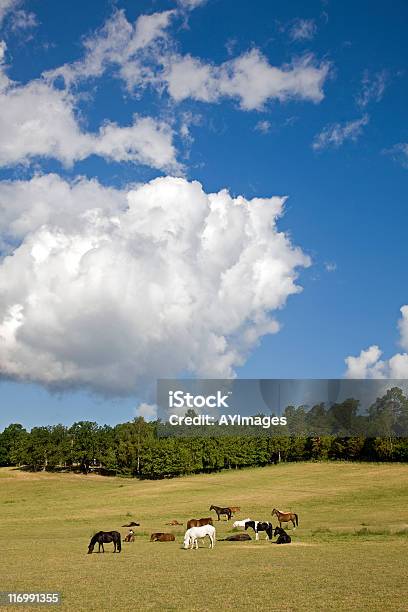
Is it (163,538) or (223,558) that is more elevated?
(223,558)

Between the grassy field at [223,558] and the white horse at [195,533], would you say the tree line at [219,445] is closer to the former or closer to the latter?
the grassy field at [223,558]

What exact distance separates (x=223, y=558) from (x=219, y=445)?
105 meters

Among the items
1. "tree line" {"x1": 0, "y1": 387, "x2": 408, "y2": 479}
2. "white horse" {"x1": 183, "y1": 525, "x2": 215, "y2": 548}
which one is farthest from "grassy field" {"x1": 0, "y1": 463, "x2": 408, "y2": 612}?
"tree line" {"x1": 0, "y1": 387, "x2": 408, "y2": 479}

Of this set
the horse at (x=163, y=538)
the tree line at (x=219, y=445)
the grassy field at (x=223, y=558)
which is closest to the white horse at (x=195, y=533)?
the grassy field at (x=223, y=558)

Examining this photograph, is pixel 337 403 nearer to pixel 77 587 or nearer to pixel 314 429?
pixel 314 429

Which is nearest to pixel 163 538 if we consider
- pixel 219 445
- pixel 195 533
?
pixel 195 533

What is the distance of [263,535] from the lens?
40.6 m

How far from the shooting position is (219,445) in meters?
132

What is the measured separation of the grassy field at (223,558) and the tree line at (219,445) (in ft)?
119

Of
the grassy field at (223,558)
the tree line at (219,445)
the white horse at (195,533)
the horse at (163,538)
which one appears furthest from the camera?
the tree line at (219,445)

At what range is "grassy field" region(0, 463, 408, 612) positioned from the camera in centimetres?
1758

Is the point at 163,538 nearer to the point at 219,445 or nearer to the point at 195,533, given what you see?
the point at 195,533

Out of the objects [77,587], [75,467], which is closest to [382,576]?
[77,587]

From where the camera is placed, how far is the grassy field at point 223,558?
1758 cm
